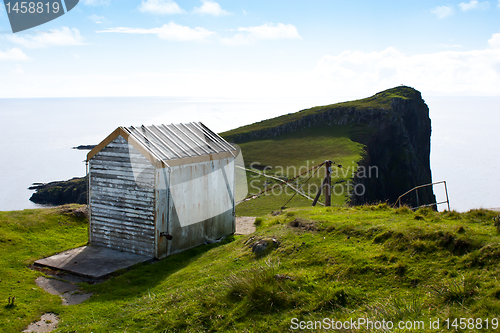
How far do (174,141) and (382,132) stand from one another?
6474 cm

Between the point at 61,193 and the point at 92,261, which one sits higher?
the point at 92,261

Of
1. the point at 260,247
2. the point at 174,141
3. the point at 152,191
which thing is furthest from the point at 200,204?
the point at 260,247

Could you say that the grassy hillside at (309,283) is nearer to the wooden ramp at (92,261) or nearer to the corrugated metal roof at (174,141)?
the wooden ramp at (92,261)

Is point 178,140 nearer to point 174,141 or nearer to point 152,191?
point 174,141

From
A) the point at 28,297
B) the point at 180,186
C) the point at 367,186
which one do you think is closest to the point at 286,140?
the point at 367,186

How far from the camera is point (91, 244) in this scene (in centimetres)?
1480

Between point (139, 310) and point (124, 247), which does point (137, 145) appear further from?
point (139, 310)

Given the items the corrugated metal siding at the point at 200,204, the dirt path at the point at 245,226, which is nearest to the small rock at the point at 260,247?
the corrugated metal siding at the point at 200,204

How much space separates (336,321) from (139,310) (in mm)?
4854

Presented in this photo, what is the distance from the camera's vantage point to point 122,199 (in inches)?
546

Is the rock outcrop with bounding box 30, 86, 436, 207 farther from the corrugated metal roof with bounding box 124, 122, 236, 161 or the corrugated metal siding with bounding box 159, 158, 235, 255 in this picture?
the corrugated metal roof with bounding box 124, 122, 236, 161

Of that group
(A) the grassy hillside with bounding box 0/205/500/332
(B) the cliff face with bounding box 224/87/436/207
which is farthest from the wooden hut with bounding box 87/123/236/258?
(B) the cliff face with bounding box 224/87/436/207

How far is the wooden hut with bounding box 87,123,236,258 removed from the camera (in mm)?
13297

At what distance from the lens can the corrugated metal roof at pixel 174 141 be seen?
13.6 metres
